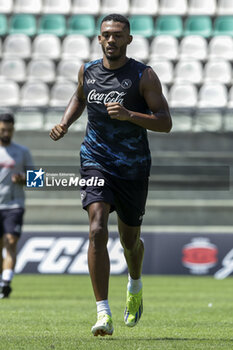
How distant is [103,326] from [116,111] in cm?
143

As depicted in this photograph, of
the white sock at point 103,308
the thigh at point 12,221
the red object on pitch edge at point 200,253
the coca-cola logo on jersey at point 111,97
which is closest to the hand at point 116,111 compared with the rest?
the coca-cola logo on jersey at point 111,97

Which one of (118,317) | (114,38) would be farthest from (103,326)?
(118,317)

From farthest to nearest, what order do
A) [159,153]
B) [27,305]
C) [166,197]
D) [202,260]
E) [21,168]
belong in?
1. [159,153]
2. [166,197]
3. [202,260]
4. [21,168]
5. [27,305]

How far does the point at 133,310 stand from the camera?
644 cm

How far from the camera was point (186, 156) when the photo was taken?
60.2ft

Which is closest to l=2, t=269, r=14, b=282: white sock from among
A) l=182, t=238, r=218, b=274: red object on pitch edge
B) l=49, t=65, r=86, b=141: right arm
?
l=49, t=65, r=86, b=141: right arm

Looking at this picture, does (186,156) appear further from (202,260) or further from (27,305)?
(27,305)

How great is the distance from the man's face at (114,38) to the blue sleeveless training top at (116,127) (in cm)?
14

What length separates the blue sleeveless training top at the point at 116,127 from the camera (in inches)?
235

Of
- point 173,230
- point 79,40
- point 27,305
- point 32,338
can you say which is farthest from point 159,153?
point 32,338

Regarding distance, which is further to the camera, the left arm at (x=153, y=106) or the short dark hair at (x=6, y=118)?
the short dark hair at (x=6, y=118)

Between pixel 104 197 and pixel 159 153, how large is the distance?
12.5 meters

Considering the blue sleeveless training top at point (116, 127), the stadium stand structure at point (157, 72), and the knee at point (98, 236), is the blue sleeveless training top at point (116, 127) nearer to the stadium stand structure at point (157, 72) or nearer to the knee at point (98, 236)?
the knee at point (98, 236)

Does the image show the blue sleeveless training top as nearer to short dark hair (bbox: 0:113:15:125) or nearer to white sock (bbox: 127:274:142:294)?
white sock (bbox: 127:274:142:294)
